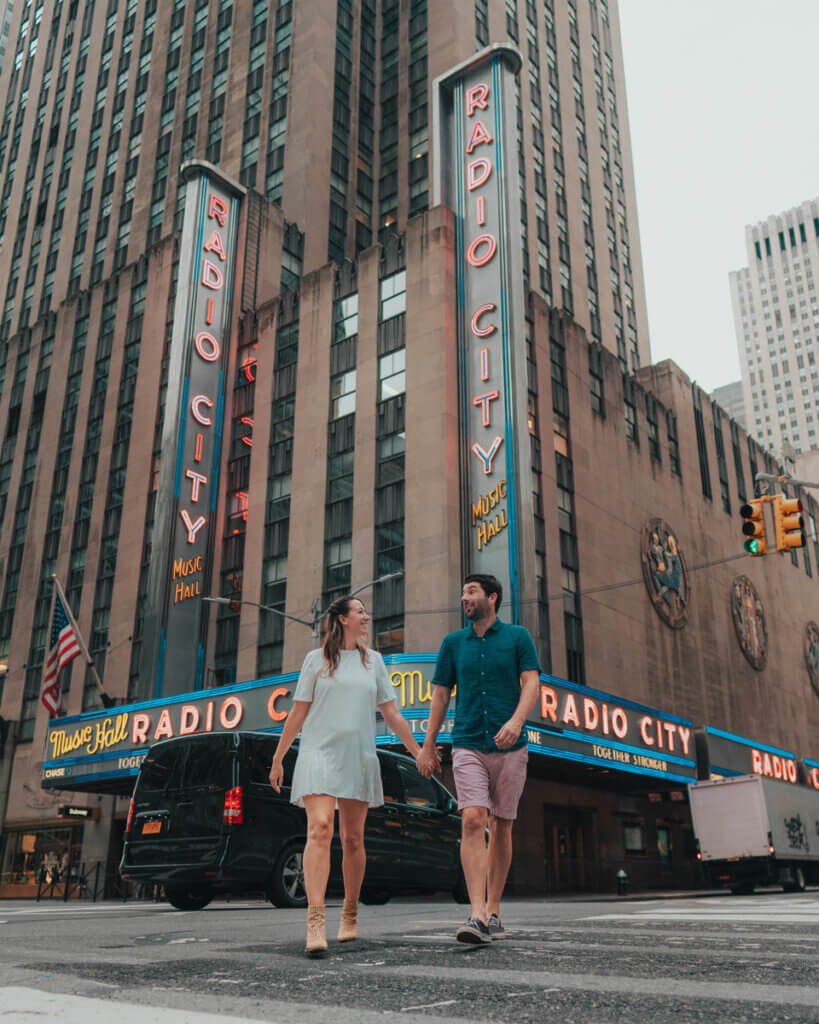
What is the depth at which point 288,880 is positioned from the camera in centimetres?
1197

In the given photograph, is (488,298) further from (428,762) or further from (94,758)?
(428,762)

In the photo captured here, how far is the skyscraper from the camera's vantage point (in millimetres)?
166250

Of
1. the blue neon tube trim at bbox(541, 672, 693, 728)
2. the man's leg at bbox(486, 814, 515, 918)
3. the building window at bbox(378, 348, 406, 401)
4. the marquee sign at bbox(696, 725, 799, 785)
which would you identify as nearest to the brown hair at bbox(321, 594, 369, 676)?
the man's leg at bbox(486, 814, 515, 918)

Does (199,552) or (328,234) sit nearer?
(199,552)

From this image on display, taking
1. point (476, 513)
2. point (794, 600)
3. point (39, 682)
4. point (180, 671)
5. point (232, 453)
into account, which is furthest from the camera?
point (794, 600)

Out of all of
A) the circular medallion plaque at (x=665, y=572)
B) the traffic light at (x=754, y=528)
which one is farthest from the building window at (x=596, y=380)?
the traffic light at (x=754, y=528)

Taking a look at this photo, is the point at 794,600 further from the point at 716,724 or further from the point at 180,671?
the point at 180,671

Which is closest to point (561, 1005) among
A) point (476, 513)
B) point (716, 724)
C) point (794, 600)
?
point (476, 513)

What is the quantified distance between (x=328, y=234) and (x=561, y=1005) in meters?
55.5

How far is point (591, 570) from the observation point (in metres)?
39.2

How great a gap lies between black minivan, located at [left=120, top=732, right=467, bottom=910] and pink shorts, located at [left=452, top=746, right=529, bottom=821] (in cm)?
616

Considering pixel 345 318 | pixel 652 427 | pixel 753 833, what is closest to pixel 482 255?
pixel 345 318

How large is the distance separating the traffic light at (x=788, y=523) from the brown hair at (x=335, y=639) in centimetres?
1282

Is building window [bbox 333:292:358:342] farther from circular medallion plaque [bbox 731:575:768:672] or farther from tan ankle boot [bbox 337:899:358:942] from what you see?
tan ankle boot [bbox 337:899:358:942]
